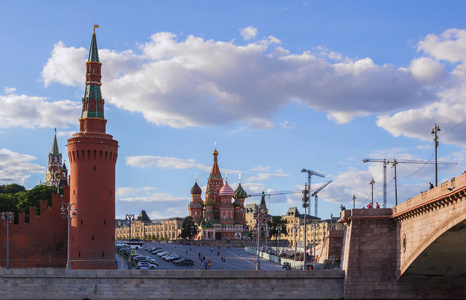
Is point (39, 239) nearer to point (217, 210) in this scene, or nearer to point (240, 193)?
point (217, 210)

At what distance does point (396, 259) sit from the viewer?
53.8 m

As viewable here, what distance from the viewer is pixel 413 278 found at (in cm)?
5400

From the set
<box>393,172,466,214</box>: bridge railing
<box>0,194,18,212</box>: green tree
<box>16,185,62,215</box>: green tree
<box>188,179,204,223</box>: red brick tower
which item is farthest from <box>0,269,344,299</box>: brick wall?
<box>188,179,204,223</box>: red brick tower

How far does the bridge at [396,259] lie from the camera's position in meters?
50.3

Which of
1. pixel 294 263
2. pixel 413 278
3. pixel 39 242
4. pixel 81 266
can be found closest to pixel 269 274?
pixel 413 278

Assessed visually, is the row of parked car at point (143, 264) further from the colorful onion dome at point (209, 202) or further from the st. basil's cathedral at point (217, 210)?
the colorful onion dome at point (209, 202)

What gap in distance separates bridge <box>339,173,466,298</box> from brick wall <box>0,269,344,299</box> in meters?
2.30

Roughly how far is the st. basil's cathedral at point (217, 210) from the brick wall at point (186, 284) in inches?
4748

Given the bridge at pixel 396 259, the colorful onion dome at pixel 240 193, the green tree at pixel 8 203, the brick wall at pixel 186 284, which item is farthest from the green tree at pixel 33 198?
the colorful onion dome at pixel 240 193

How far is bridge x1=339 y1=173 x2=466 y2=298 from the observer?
5031cm

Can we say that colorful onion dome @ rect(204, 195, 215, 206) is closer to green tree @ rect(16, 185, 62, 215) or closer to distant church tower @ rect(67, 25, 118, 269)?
green tree @ rect(16, 185, 62, 215)

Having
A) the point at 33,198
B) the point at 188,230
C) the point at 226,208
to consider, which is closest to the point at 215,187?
the point at 226,208

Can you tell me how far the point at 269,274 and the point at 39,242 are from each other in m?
36.7

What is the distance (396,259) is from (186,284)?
56.6 feet
